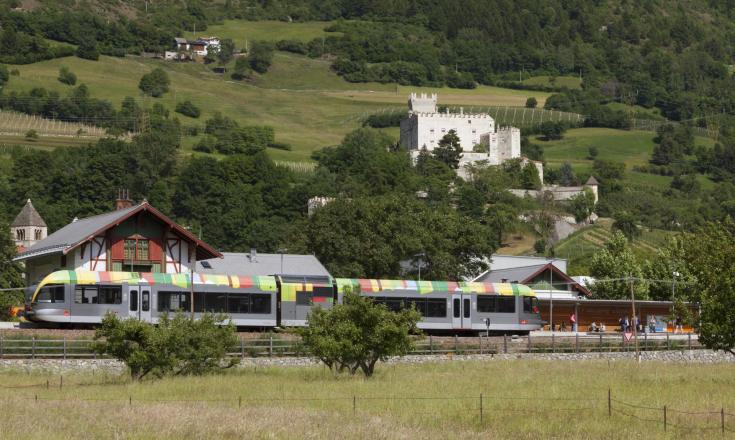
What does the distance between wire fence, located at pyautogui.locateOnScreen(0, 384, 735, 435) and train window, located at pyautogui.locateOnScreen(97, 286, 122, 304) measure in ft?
41.8

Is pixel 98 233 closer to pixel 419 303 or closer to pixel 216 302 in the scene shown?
pixel 216 302

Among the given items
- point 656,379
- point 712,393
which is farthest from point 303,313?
point 712,393

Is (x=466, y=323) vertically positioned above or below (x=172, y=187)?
Result: below

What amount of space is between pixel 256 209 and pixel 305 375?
373ft

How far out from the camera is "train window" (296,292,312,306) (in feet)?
176

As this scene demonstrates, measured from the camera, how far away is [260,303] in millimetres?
53031

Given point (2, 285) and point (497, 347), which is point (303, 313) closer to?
point (497, 347)

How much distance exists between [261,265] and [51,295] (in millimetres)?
17140

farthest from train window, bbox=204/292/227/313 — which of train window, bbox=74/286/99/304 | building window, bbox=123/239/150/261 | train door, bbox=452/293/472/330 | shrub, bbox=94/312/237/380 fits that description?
train door, bbox=452/293/472/330

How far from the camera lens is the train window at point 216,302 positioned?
51.7 metres

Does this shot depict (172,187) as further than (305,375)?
Yes

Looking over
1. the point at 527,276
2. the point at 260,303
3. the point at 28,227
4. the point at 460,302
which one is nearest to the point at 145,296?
the point at 260,303

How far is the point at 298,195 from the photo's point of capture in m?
163

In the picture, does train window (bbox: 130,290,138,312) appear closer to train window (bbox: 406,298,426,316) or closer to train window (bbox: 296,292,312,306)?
train window (bbox: 296,292,312,306)
